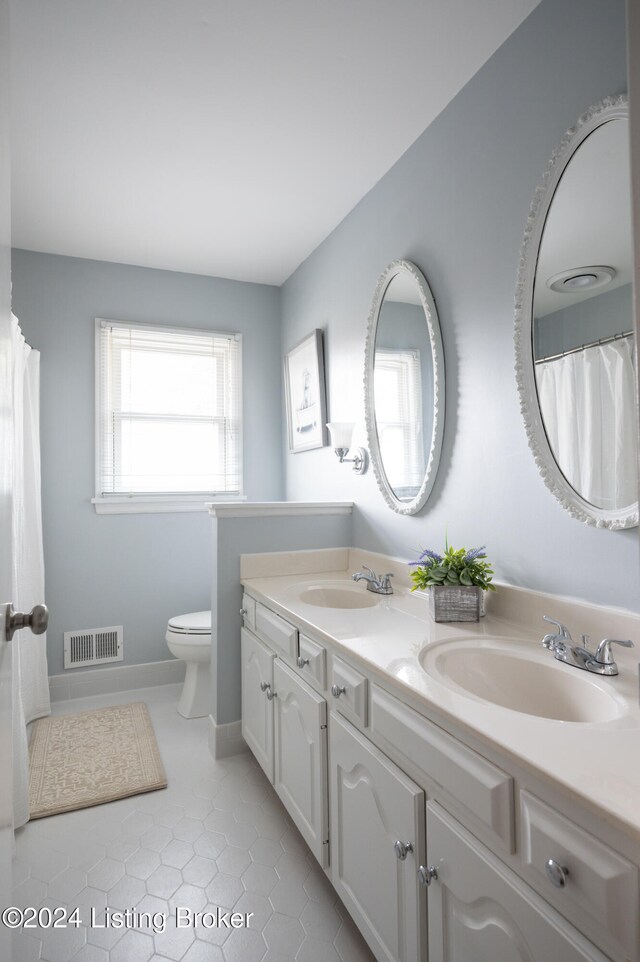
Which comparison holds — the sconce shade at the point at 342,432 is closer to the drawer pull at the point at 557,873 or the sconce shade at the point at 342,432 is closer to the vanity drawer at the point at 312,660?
the vanity drawer at the point at 312,660

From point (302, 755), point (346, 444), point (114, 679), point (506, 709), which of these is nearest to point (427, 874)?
point (506, 709)

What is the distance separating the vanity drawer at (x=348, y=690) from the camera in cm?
125

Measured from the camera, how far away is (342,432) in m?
2.38

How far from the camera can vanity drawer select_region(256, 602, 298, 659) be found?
1.68m

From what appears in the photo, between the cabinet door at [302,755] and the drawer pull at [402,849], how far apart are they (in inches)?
16.2

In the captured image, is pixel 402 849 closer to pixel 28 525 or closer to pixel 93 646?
pixel 28 525

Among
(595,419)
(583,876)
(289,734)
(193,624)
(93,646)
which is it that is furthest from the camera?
(93,646)

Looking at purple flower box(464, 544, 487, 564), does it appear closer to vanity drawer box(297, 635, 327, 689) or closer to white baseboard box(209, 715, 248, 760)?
vanity drawer box(297, 635, 327, 689)

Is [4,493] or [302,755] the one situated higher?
[4,493]

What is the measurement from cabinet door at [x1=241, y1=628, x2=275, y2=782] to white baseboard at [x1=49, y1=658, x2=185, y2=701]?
39.2 inches

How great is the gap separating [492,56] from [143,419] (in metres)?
2.38

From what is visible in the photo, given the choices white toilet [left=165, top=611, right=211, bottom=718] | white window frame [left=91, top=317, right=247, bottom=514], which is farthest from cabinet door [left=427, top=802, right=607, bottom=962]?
white window frame [left=91, top=317, right=247, bottom=514]

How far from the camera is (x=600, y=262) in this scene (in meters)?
1.25

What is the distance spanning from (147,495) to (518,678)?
95.2 inches
